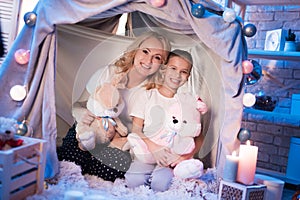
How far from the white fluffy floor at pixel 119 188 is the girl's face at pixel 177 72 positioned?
437 mm

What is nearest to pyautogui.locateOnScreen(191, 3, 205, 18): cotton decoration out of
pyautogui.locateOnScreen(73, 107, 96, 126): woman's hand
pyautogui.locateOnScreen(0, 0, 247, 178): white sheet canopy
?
pyautogui.locateOnScreen(0, 0, 247, 178): white sheet canopy

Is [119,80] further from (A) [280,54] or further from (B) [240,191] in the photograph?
(A) [280,54]

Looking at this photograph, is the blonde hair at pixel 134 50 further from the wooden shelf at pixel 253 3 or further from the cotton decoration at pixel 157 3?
the wooden shelf at pixel 253 3

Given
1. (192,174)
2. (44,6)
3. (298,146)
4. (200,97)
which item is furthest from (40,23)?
(298,146)

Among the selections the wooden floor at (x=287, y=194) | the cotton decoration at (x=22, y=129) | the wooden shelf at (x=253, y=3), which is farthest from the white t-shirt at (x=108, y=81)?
the wooden floor at (x=287, y=194)

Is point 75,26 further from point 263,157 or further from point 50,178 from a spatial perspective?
point 263,157

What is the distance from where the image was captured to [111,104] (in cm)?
183

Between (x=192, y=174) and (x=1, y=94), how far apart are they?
90 cm

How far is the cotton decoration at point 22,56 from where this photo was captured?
1.71 meters

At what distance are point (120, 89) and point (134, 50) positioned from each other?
198 mm

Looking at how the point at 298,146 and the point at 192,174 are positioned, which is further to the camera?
the point at 298,146

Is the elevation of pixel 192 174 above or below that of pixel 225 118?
below

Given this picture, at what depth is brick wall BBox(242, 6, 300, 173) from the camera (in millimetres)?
2367

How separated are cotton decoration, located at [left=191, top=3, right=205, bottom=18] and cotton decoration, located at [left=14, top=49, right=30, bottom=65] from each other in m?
0.73
